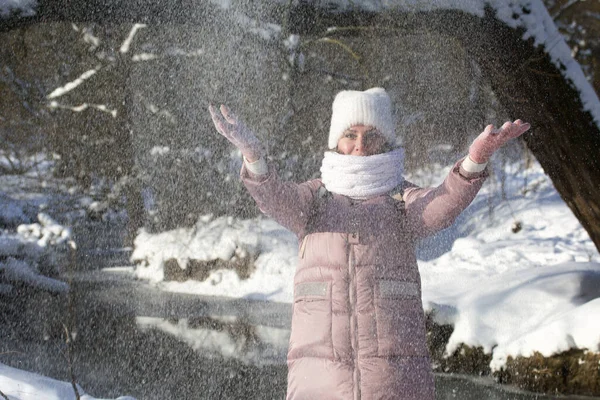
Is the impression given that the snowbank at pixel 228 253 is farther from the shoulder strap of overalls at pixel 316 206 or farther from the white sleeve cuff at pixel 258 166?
the white sleeve cuff at pixel 258 166

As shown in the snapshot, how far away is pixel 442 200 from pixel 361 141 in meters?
0.47

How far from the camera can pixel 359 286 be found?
2.66 m

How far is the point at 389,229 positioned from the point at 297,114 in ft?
28.6

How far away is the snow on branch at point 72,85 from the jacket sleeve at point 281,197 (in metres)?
9.45

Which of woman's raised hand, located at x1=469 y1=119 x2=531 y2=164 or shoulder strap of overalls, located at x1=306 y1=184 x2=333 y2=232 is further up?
woman's raised hand, located at x1=469 y1=119 x2=531 y2=164

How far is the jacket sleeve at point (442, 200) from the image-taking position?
106 inches

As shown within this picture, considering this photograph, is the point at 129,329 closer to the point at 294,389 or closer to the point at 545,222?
the point at 294,389

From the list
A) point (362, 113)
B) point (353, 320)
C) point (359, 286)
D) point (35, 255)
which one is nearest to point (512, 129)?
point (362, 113)

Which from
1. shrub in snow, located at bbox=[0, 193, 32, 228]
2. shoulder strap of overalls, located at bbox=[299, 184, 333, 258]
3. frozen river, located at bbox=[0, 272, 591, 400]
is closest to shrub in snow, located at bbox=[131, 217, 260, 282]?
frozen river, located at bbox=[0, 272, 591, 400]

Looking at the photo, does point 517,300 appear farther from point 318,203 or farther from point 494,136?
point 494,136

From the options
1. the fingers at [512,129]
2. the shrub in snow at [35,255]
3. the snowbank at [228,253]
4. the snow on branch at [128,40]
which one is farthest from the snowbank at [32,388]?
the snow on branch at [128,40]

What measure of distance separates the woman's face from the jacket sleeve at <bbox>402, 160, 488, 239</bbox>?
10.1 inches

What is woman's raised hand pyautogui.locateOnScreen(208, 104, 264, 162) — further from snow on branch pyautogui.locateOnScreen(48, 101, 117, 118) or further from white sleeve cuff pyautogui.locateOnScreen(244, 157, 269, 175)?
snow on branch pyautogui.locateOnScreen(48, 101, 117, 118)

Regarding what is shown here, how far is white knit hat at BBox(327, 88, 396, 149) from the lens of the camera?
307 centimetres
